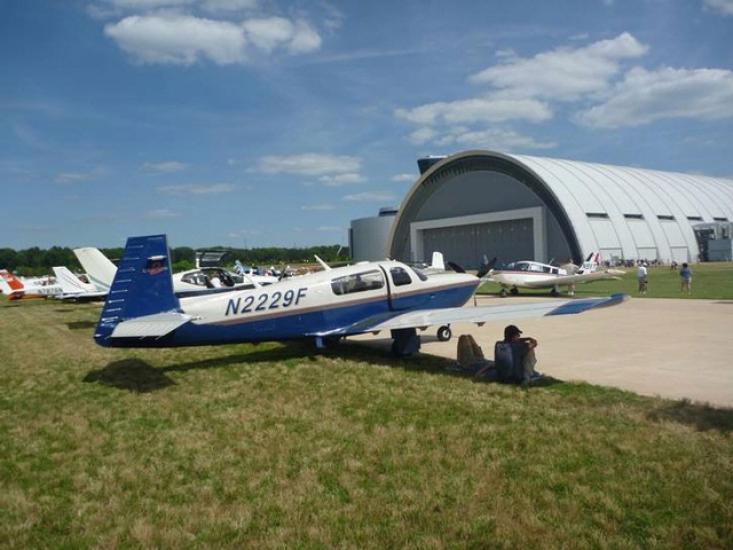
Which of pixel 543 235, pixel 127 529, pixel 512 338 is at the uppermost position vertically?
pixel 543 235

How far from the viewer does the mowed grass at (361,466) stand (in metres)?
4.27

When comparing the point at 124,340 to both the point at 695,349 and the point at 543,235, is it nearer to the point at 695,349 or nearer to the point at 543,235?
the point at 695,349

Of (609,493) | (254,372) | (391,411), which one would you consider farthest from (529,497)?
(254,372)

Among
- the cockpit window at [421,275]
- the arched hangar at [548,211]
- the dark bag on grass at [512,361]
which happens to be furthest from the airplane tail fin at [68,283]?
the arched hangar at [548,211]

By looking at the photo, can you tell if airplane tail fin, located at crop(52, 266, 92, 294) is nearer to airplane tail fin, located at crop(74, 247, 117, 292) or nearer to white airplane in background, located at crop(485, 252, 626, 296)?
airplane tail fin, located at crop(74, 247, 117, 292)

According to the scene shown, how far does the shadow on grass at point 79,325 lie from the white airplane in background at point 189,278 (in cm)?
183

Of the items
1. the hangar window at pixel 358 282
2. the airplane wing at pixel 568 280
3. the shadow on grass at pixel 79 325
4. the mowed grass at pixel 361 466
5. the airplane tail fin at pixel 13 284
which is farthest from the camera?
the airplane tail fin at pixel 13 284

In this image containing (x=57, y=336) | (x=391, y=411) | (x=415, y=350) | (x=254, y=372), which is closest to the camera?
(x=391, y=411)

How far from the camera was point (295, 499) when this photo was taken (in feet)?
15.9

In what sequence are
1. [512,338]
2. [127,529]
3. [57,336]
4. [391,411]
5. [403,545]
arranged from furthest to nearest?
[57,336] → [512,338] → [391,411] → [127,529] → [403,545]

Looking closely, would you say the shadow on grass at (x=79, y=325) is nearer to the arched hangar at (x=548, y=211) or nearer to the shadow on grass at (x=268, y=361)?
the shadow on grass at (x=268, y=361)

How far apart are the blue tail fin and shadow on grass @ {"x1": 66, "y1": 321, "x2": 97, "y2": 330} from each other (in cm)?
1213

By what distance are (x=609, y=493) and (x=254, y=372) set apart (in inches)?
280

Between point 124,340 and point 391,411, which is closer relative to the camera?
point 391,411
